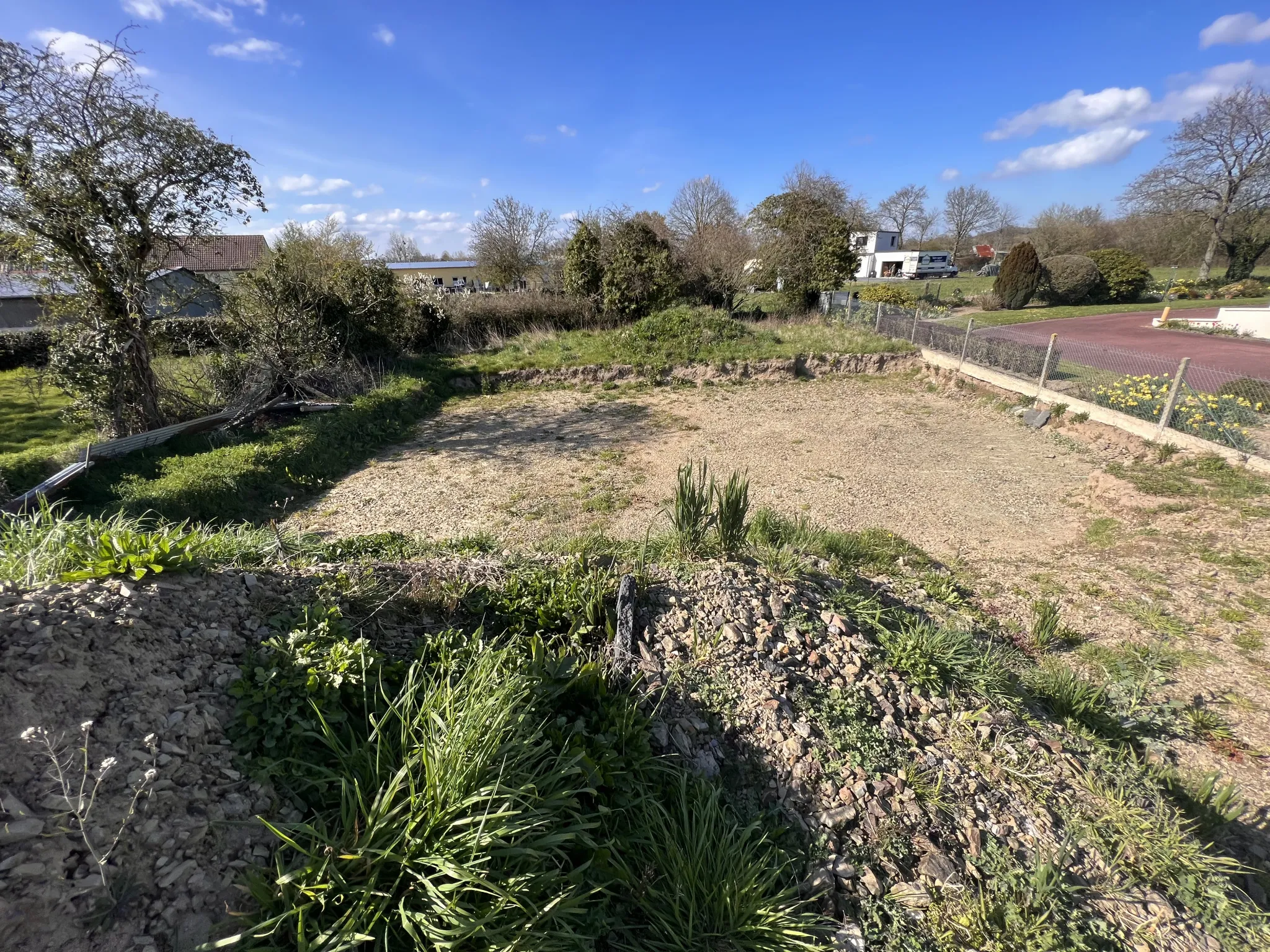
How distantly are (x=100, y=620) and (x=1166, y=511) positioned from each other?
928 cm

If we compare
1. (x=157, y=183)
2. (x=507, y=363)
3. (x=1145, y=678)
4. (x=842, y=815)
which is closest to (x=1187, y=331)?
(x=1145, y=678)

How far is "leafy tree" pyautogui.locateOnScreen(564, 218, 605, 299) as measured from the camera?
18.0 m

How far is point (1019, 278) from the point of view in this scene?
74.6 ft

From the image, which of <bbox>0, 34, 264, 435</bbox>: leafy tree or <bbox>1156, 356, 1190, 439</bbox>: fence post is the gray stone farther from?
<bbox>0, 34, 264, 435</bbox>: leafy tree

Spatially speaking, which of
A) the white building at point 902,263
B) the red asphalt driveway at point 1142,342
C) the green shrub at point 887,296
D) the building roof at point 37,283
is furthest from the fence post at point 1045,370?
the white building at point 902,263

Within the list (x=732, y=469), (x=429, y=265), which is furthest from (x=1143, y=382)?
(x=429, y=265)

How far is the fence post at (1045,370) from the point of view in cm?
1005

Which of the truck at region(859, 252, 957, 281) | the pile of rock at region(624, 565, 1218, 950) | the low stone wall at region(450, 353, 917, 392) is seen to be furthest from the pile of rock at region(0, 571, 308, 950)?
the truck at region(859, 252, 957, 281)

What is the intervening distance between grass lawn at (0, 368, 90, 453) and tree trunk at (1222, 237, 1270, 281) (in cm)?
4479

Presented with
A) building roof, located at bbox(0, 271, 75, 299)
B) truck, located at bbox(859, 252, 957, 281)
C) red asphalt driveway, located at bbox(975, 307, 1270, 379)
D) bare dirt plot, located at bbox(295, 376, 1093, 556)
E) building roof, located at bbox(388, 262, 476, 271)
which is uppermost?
building roof, located at bbox(388, 262, 476, 271)

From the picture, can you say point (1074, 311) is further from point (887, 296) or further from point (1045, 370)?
point (1045, 370)

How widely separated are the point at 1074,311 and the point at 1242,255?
14.8 metres

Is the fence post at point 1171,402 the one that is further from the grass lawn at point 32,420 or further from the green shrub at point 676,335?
the grass lawn at point 32,420

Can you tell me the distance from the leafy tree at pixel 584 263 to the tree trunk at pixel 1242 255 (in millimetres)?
32947
